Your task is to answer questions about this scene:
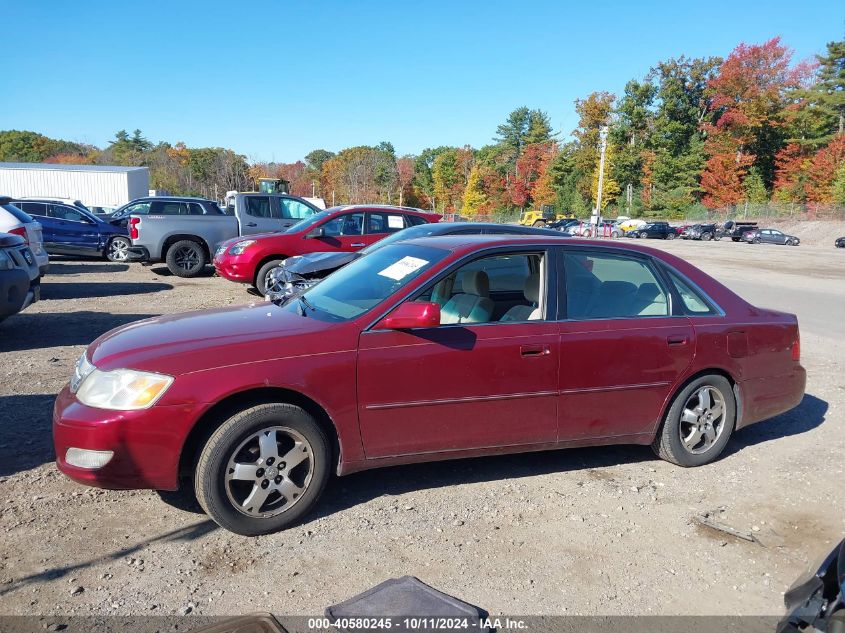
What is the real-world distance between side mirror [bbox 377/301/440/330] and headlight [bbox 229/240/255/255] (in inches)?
326

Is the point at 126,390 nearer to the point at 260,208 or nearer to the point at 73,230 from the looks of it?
the point at 260,208

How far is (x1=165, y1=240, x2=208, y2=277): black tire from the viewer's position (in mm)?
14422

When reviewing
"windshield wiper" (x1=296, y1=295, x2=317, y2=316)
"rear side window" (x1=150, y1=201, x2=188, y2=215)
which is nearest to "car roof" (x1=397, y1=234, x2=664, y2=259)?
"windshield wiper" (x1=296, y1=295, x2=317, y2=316)

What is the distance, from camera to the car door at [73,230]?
16.9 metres

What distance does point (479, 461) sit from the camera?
472cm

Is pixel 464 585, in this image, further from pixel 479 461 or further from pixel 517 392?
pixel 479 461

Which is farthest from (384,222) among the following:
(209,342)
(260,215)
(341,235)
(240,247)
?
(209,342)

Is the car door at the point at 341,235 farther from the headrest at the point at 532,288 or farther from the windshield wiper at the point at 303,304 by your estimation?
the headrest at the point at 532,288

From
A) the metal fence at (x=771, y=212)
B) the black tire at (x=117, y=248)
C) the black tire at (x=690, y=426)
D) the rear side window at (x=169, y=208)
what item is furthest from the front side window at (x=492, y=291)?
the metal fence at (x=771, y=212)

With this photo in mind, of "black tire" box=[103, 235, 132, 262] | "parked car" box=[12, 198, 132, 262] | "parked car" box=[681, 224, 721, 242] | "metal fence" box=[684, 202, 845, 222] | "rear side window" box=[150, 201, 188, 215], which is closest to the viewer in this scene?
"rear side window" box=[150, 201, 188, 215]

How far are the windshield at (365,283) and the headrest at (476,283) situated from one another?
238 millimetres

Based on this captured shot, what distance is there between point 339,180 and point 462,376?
8711cm

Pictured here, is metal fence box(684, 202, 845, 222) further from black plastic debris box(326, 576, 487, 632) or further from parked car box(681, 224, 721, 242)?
black plastic debris box(326, 576, 487, 632)

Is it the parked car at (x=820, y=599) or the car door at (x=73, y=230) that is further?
the car door at (x=73, y=230)
